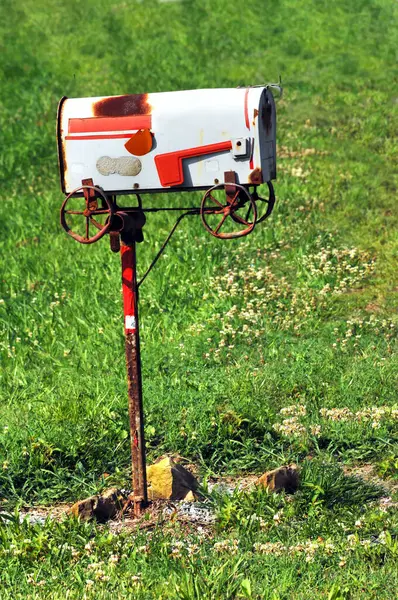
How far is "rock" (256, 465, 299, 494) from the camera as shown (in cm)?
673

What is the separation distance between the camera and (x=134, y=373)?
6.70 m

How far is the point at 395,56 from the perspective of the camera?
2114 centimetres

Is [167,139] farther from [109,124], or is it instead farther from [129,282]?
[129,282]

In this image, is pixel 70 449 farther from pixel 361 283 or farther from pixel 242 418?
pixel 361 283

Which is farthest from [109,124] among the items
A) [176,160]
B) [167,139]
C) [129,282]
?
[129,282]

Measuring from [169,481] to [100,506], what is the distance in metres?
0.55

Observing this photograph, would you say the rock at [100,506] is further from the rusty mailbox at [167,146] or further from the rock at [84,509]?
the rusty mailbox at [167,146]

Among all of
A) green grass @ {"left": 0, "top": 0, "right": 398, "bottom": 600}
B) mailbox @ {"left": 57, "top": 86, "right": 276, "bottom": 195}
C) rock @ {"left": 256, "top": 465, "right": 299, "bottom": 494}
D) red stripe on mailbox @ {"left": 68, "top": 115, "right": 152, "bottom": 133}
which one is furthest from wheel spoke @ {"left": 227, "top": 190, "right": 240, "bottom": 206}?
green grass @ {"left": 0, "top": 0, "right": 398, "bottom": 600}

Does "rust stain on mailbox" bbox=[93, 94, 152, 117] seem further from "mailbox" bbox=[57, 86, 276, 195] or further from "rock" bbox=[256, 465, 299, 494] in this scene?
"rock" bbox=[256, 465, 299, 494]

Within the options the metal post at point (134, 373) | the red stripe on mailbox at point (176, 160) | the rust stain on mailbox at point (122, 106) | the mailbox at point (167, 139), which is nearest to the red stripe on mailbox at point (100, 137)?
the mailbox at point (167, 139)

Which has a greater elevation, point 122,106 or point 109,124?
point 122,106

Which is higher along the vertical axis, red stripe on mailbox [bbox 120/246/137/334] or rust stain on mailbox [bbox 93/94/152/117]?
rust stain on mailbox [bbox 93/94/152/117]

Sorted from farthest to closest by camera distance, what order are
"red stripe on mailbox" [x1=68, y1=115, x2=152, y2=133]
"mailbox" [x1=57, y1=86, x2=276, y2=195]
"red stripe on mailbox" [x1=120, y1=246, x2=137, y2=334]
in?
"red stripe on mailbox" [x1=120, y1=246, x2=137, y2=334]
"red stripe on mailbox" [x1=68, y1=115, x2=152, y2=133]
"mailbox" [x1=57, y1=86, x2=276, y2=195]

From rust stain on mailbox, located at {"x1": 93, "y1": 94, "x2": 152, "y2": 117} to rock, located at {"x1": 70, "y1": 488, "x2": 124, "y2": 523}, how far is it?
2.69m
